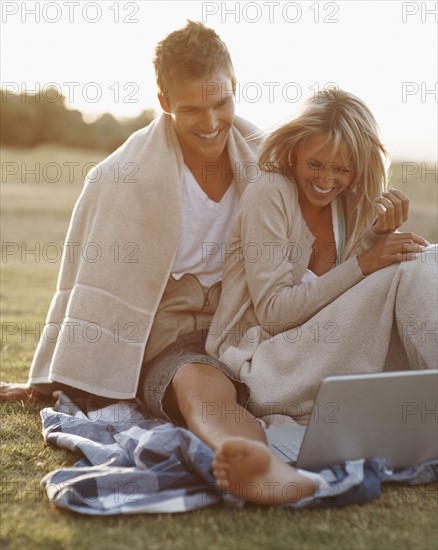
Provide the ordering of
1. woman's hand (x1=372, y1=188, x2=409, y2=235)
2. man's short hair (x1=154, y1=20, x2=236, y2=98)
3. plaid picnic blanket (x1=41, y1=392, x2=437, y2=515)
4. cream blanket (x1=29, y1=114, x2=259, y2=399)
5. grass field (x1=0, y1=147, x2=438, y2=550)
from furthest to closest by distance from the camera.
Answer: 1. cream blanket (x1=29, y1=114, x2=259, y2=399)
2. man's short hair (x1=154, y1=20, x2=236, y2=98)
3. woman's hand (x1=372, y1=188, x2=409, y2=235)
4. plaid picnic blanket (x1=41, y1=392, x2=437, y2=515)
5. grass field (x1=0, y1=147, x2=438, y2=550)

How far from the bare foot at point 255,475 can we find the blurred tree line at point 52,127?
50.1 ft

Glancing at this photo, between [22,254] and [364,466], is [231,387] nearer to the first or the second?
[364,466]

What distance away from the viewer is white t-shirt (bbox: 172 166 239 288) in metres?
2.72

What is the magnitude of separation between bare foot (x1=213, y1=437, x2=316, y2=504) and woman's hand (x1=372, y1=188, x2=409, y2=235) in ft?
2.95

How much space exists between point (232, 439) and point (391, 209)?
3.24 feet

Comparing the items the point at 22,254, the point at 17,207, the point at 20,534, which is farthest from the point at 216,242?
the point at 17,207

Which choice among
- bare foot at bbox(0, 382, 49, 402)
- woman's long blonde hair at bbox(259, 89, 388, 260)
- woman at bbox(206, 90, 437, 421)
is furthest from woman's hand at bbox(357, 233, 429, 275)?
bare foot at bbox(0, 382, 49, 402)

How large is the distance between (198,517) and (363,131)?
128 centimetres

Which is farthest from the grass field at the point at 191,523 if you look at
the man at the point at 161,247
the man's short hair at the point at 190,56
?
the man's short hair at the point at 190,56

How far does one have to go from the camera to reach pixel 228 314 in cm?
260

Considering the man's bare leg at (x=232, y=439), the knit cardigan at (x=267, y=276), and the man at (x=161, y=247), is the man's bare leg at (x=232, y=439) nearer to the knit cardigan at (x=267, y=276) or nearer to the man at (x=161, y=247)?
the man at (x=161, y=247)

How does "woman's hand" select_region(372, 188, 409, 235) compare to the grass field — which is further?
"woman's hand" select_region(372, 188, 409, 235)

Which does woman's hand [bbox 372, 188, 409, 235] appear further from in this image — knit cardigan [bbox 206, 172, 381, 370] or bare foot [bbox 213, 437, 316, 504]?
bare foot [bbox 213, 437, 316, 504]

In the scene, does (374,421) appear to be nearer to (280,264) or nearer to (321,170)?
(280,264)
